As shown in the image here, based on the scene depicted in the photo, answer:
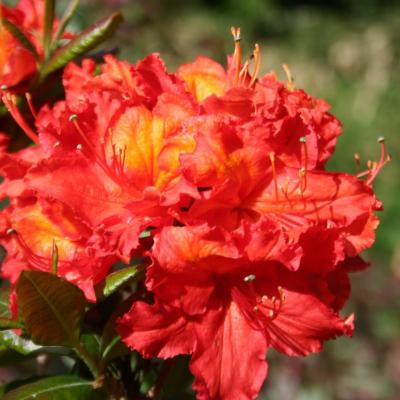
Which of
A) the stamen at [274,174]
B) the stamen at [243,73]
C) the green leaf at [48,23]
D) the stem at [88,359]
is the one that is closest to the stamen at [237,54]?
the stamen at [243,73]

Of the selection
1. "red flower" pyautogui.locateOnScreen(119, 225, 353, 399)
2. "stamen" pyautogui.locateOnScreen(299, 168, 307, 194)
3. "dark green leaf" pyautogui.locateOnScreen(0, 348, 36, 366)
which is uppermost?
"stamen" pyautogui.locateOnScreen(299, 168, 307, 194)

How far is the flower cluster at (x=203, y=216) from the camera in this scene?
817mm

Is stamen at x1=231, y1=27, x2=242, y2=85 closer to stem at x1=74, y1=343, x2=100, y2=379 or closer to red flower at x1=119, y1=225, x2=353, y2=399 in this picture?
red flower at x1=119, y1=225, x2=353, y2=399

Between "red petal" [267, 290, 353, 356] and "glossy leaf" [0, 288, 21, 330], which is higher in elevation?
"glossy leaf" [0, 288, 21, 330]

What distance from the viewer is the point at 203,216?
2.72 feet

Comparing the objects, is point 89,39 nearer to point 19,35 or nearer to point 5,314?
point 19,35

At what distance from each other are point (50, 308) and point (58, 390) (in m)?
0.11

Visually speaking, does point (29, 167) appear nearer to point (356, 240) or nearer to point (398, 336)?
point (356, 240)

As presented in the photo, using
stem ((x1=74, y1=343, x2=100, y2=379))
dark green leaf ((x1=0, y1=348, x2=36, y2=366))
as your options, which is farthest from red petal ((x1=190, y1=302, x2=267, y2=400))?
dark green leaf ((x1=0, y1=348, x2=36, y2=366))

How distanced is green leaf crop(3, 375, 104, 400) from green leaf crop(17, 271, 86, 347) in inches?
2.1

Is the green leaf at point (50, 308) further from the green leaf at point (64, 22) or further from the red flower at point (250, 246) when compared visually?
the green leaf at point (64, 22)

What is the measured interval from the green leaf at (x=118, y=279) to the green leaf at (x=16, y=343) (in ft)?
0.35

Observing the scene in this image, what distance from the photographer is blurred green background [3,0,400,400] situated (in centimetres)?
279

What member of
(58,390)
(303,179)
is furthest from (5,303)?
(303,179)
